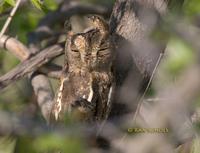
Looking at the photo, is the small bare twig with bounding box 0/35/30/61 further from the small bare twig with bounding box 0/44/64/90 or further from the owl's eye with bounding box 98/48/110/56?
the owl's eye with bounding box 98/48/110/56

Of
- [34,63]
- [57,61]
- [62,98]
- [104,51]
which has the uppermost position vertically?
[104,51]

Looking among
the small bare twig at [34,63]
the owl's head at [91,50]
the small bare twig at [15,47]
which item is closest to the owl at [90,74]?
the owl's head at [91,50]

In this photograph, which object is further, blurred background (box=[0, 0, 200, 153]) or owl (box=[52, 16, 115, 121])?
owl (box=[52, 16, 115, 121])

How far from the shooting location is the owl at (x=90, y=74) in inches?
87.8

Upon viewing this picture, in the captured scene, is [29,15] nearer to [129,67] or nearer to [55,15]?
[55,15]

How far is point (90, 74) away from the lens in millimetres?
2301

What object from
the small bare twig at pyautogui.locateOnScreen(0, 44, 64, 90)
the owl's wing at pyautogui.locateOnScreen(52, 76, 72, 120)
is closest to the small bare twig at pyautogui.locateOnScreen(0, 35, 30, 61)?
the small bare twig at pyautogui.locateOnScreen(0, 44, 64, 90)

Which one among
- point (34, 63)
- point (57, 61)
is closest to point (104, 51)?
point (34, 63)

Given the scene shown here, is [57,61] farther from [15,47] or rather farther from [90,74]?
[90,74]

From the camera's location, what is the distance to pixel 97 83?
7.52ft

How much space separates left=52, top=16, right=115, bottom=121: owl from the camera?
2230 millimetres

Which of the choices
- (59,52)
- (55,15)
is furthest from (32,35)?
(59,52)

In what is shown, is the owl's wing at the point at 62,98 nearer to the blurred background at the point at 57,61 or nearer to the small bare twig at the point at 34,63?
the blurred background at the point at 57,61

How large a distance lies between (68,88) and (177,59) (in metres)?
0.97
